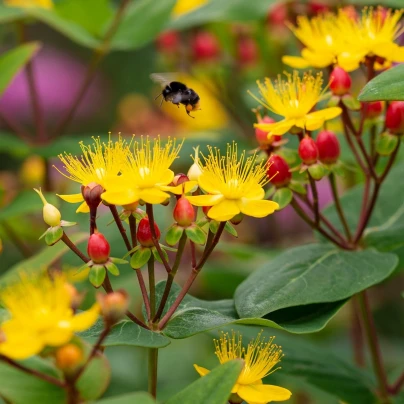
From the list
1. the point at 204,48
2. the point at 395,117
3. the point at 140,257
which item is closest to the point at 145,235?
the point at 140,257

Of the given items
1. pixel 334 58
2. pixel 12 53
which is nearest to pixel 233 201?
pixel 334 58

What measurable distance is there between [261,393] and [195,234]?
18cm

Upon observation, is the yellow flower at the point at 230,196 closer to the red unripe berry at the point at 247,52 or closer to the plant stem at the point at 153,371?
the plant stem at the point at 153,371

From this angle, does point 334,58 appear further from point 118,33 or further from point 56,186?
point 56,186

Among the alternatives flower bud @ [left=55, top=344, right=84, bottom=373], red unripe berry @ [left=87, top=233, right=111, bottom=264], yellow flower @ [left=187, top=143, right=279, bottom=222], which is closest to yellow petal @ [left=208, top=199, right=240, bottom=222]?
yellow flower @ [left=187, top=143, right=279, bottom=222]

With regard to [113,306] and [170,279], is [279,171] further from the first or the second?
[113,306]

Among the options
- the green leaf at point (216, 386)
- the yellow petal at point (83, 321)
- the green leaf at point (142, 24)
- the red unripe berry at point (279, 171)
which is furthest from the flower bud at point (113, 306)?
the green leaf at point (142, 24)

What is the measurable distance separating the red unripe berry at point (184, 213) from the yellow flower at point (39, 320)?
0.17m

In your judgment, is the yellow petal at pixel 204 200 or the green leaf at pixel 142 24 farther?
the green leaf at pixel 142 24

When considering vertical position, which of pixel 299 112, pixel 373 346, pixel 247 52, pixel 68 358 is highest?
pixel 247 52

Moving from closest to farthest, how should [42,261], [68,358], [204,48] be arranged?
[68,358] < [42,261] < [204,48]

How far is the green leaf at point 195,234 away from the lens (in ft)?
2.91

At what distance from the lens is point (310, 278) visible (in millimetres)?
1020

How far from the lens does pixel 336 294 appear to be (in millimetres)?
976
